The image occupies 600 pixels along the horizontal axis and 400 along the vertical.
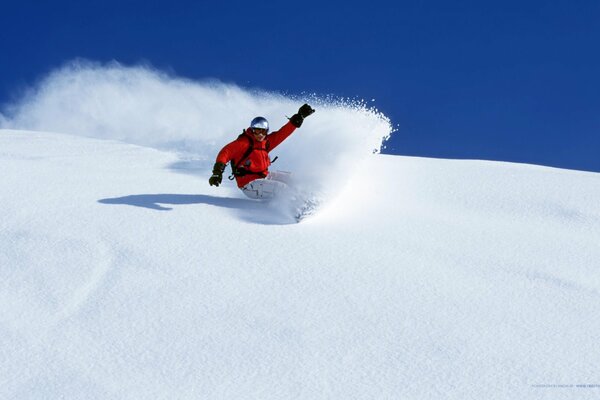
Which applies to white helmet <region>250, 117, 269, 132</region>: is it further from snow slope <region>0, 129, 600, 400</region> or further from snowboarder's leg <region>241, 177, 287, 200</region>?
snow slope <region>0, 129, 600, 400</region>

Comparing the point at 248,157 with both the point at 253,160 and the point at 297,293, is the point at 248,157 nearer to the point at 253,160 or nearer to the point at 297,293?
the point at 253,160

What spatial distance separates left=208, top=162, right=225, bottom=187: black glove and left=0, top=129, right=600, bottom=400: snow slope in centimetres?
30

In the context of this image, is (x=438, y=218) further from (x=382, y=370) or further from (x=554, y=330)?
(x=382, y=370)

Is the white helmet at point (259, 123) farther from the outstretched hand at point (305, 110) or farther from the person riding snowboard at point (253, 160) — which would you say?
the outstretched hand at point (305, 110)

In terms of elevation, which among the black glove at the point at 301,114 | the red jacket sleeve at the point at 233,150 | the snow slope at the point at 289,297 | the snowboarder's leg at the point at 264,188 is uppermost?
the black glove at the point at 301,114

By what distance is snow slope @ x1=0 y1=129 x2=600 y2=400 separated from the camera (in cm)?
371

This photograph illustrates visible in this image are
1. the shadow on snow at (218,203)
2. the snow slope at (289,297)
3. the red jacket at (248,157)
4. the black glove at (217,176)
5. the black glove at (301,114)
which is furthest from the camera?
the black glove at (301,114)

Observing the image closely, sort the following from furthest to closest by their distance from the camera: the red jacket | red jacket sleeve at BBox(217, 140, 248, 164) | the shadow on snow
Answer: the red jacket, red jacket sleeve at BBox(217, 140, 248, 164), the shadow on snow

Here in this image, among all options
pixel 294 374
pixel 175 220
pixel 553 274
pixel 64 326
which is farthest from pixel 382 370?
pixel 175 220

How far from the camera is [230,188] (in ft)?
27.7

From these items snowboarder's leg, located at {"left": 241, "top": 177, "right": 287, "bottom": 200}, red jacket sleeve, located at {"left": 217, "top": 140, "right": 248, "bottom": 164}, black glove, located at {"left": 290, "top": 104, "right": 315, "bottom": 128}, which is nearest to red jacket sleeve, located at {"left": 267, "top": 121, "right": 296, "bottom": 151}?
black glove, located at {"left": 290, "top": 104, "right": 315, "bottom": 128}

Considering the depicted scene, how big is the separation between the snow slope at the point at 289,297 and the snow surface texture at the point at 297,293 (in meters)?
0.01

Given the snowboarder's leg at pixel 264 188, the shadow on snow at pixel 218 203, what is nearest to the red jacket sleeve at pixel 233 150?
the snowboarder's leg at pixel 264 188

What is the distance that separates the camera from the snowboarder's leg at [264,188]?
7.23 m
